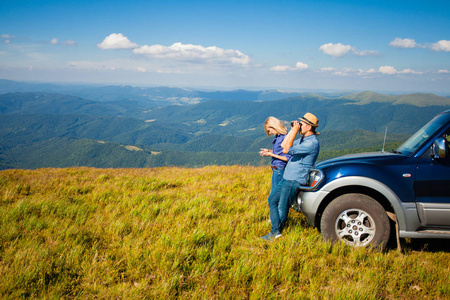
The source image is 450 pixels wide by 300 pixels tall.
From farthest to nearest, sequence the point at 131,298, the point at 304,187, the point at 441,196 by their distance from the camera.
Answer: the point at 304,187
the point at 441,196
the point at 131,298

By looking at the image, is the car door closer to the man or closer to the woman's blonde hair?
the man

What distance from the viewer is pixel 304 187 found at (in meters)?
4.04

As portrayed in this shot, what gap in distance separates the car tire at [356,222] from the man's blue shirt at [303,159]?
2.19ft

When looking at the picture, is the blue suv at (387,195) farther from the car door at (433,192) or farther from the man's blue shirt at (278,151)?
the man's blue shirt at (278,151)

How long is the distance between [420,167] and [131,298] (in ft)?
14.2

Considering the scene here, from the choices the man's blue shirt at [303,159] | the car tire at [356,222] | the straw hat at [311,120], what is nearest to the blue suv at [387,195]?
the car tire at [356,222]

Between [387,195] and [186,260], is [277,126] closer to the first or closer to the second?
[387,195]

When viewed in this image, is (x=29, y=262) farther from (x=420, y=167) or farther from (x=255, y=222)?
(x=420, y=167)

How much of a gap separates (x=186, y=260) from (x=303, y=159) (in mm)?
2542

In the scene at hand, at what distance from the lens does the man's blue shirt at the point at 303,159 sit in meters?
4.03

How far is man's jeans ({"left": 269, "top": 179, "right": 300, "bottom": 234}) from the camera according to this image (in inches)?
163

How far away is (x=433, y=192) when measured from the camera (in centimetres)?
343

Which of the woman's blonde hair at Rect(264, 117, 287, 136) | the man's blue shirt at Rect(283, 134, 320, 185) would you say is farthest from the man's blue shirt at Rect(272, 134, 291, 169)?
the man's blue shirt at Rect(283, 134, 320, 185)

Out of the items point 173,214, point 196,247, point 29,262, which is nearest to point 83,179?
point 173,214
